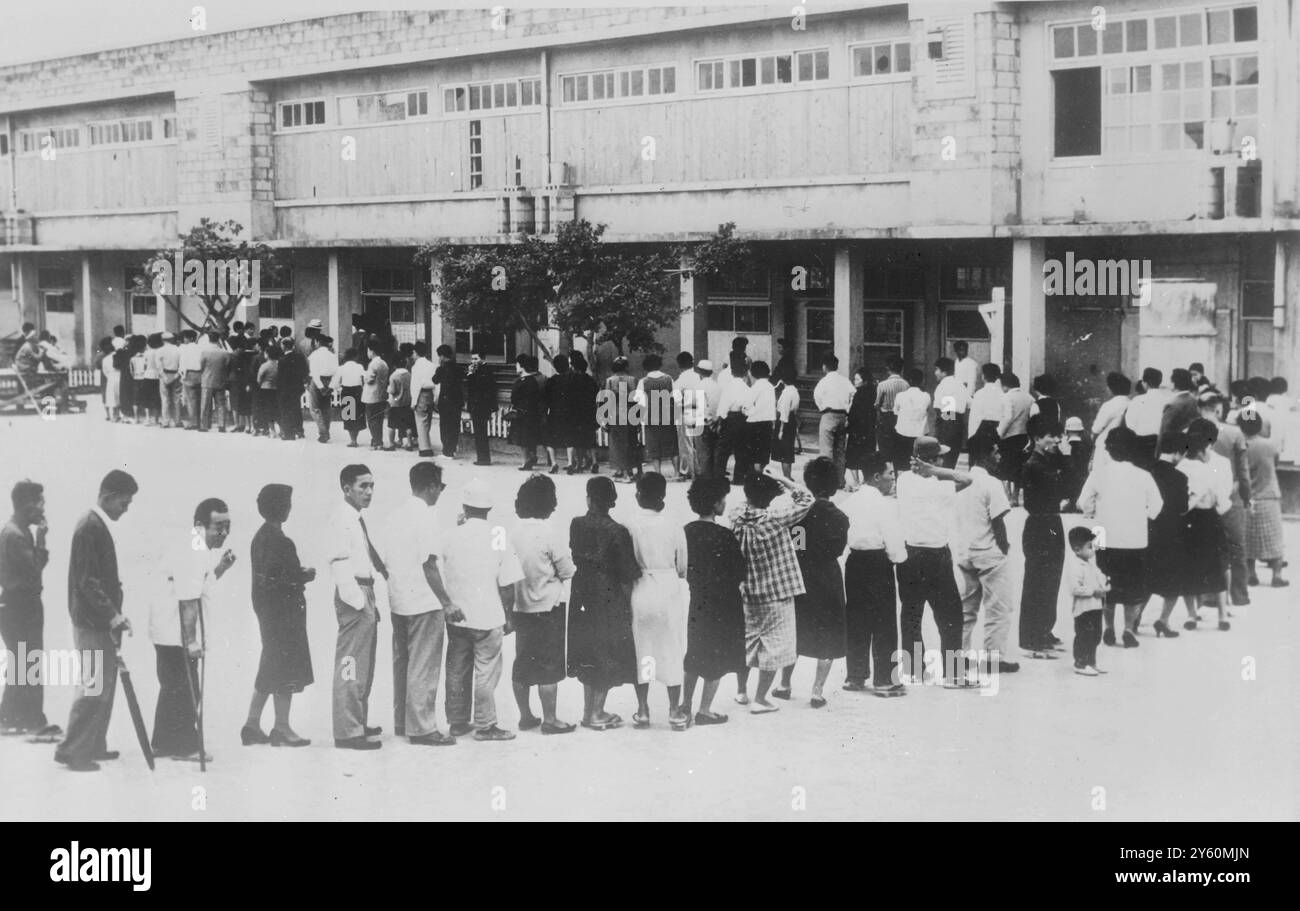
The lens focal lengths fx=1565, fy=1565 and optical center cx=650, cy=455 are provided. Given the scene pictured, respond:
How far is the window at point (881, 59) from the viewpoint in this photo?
61.3 ft

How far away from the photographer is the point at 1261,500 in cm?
1149

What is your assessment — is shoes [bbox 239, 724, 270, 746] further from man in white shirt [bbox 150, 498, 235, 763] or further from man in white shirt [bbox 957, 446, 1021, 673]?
man in white shirt [bbox 957, 446, 1021, 673]

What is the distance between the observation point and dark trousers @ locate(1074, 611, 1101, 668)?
9.66 m

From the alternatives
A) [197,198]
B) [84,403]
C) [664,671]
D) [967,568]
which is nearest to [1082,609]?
[967,568]

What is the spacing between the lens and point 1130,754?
315 inches

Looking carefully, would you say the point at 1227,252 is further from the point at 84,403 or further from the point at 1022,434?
the point at 84,403

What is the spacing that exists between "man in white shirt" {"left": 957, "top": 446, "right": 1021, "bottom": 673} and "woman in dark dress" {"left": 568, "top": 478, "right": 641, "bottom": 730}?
2.37 meters

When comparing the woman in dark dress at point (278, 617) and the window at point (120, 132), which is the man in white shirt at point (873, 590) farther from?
the window at point (120, 132)

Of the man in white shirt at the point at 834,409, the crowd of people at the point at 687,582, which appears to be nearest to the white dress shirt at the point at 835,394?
the man in white shirt at the point at 834,409

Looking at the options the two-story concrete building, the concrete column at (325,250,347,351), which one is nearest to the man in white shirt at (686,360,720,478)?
the two-story concrete building

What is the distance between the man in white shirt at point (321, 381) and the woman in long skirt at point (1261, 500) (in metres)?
10.9

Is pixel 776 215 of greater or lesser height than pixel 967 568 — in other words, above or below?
above
